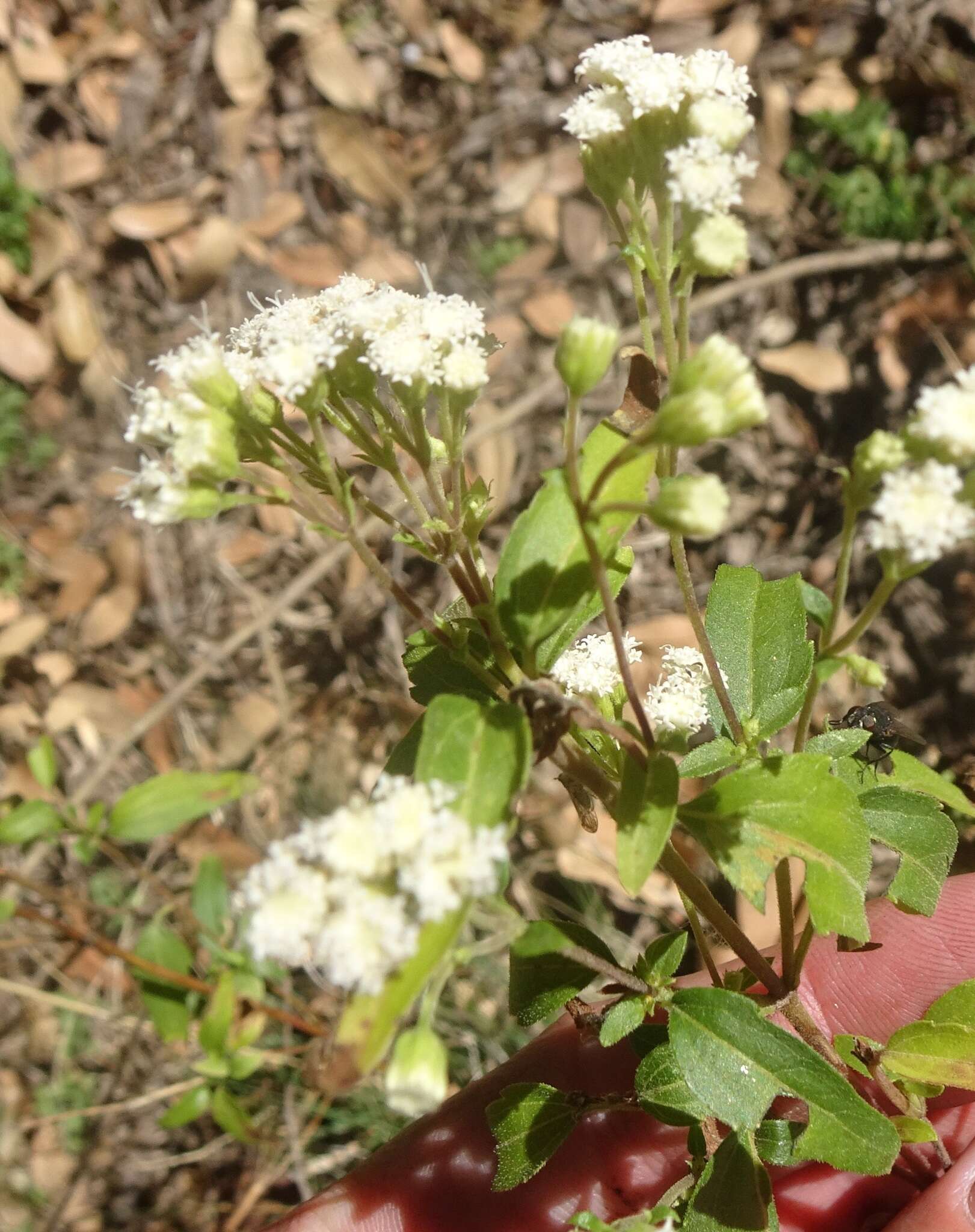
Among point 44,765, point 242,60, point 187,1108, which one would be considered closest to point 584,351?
point 44,765

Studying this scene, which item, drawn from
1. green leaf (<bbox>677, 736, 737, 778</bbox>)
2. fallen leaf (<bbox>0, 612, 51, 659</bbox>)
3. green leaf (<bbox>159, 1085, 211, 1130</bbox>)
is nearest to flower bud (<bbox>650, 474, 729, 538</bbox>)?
green leaf (<bbox>677, 736, 737, 778</bbox>)

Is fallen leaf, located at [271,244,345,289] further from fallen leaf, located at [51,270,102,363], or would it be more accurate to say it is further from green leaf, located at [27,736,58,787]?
green leaf, located at [27,736,58,787]

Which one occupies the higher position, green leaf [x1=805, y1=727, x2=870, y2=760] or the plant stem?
the plant stem

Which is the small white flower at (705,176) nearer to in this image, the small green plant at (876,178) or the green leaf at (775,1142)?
the green leaf at (775,1142)

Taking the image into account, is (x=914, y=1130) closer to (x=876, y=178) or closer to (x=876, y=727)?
(x=876, y=727)

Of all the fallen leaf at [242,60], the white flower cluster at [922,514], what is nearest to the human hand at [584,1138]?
the white flower cluster at [922,514]

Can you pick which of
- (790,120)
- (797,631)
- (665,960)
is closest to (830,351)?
(790,120)
